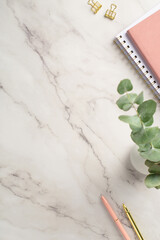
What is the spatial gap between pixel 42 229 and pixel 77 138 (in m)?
0.21

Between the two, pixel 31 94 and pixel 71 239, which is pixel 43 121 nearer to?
pixel 31 94

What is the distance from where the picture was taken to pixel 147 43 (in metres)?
0.68

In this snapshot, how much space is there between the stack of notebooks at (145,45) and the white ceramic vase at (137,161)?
136 millimetres

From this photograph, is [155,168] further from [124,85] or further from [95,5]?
[95,5]

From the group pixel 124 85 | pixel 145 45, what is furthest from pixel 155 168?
pixel 145 45

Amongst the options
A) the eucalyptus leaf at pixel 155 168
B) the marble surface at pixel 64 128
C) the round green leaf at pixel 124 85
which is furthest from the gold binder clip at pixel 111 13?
the eucalyptus leaf at pixel 155 168

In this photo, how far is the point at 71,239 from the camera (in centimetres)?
68

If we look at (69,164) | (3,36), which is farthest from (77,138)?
(3,36)

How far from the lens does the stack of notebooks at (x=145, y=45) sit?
26.8 inches

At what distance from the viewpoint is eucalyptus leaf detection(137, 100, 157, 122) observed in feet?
1.66

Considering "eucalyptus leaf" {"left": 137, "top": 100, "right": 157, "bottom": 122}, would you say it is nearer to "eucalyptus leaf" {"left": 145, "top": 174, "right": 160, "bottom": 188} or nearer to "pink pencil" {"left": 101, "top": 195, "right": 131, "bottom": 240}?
"eucalyptus leaf" {"left": 145, "top": 174, "right": 160, "bottom": 188}

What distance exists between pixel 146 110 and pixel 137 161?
7.3 inches

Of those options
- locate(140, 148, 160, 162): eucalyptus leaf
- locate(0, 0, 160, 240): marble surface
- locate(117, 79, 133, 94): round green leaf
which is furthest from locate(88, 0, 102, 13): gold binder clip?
locate(140, 148, 160, 162): eucalyptus leaf

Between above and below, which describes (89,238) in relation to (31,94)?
below
